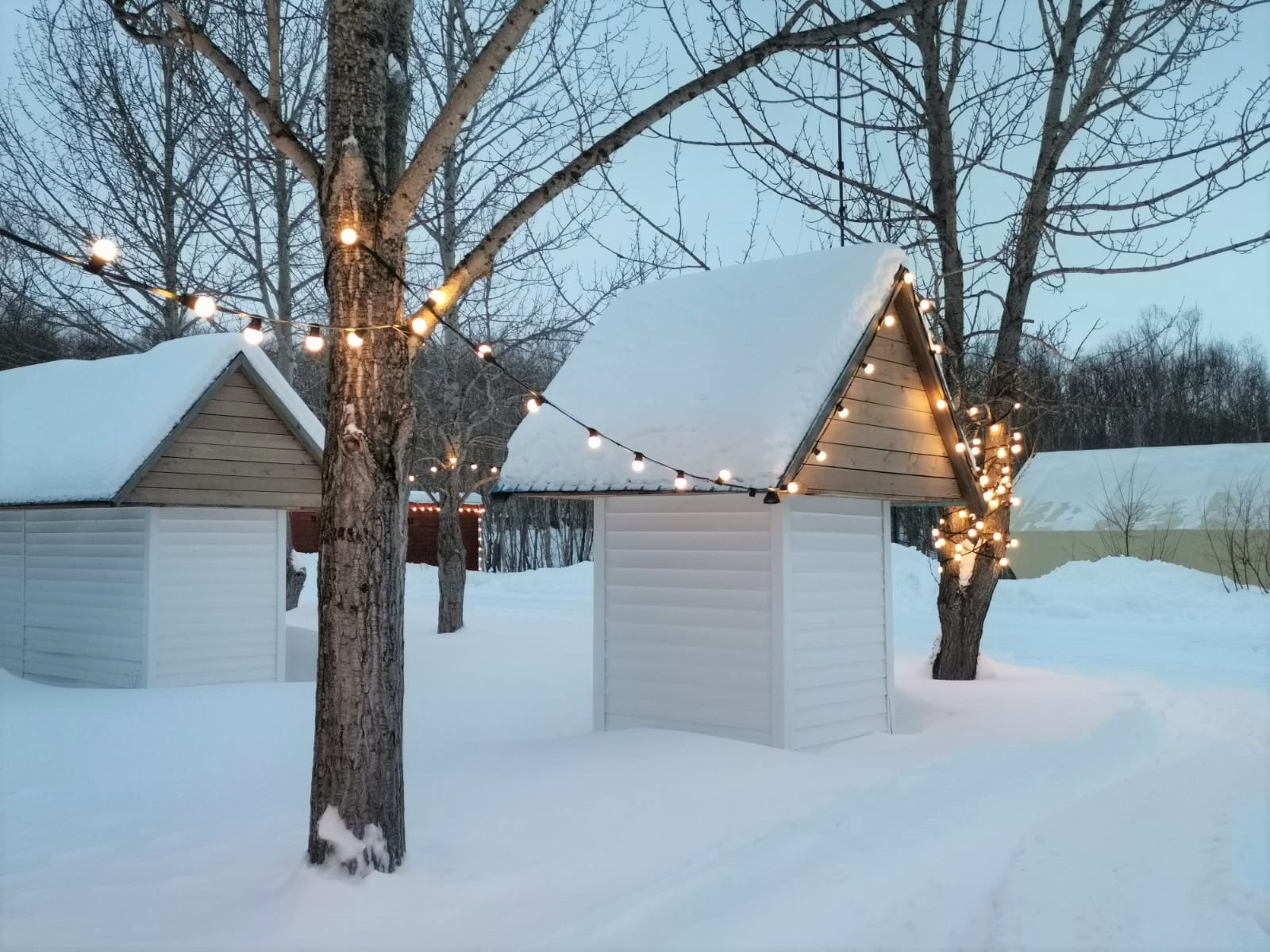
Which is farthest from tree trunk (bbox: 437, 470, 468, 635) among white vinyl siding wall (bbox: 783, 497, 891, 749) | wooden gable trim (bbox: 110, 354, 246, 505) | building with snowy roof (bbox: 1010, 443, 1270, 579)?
building with snowy roof (bbox: 1010, 443, 1270, 579)

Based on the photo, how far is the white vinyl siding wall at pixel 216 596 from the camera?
11.4 metres

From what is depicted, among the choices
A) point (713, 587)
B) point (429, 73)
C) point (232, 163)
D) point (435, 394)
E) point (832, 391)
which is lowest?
point (713, 587)

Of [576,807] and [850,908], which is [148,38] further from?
[850,908]

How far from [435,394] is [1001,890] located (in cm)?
1719

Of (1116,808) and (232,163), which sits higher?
(232,163)

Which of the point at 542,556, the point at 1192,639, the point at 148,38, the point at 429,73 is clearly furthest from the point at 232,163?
the point at 542,556

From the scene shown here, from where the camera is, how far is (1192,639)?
16406 mm

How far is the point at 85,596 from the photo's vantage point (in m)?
11.9

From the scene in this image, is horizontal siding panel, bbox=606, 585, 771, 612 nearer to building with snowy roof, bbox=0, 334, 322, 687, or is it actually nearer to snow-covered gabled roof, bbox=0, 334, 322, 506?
building with snowy roof, bbox=0, 334, 322, 687

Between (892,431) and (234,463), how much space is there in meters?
7.26

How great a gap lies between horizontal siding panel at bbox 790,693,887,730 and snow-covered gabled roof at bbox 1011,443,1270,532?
19.2 metres

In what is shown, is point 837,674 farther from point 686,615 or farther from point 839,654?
point 686,615

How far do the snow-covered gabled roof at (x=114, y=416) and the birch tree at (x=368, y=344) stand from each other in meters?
6.22

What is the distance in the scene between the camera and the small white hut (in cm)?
786
